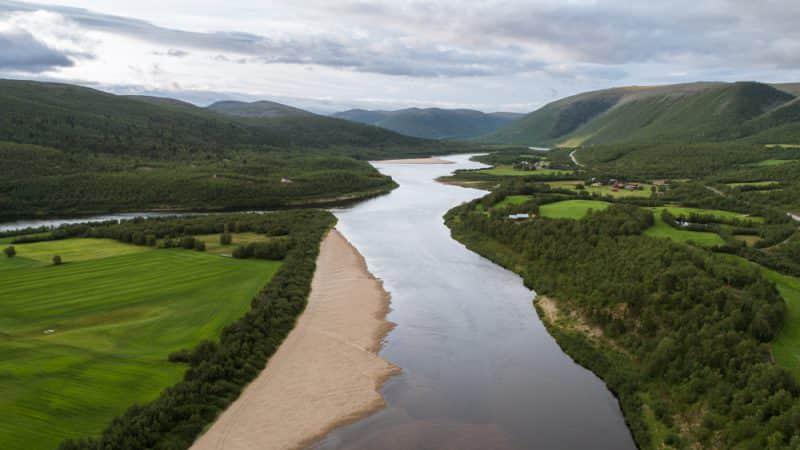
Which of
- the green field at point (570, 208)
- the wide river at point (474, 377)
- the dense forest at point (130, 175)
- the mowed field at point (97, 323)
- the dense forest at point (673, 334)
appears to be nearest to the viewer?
the dense forest at point (673, 334)

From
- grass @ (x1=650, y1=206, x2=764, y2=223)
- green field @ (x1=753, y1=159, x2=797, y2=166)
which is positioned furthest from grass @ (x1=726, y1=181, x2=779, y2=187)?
grass @ (x1=650, y1=206, x2=764, y2=223)

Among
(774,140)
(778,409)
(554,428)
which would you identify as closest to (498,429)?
(554,428)

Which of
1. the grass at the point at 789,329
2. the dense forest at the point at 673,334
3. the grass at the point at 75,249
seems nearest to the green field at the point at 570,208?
the dense forest at the point at 673,334

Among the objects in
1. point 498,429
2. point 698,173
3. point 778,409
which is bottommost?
point 498,429

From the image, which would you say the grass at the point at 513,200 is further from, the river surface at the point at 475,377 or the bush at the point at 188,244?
the bush at the point at 188,244

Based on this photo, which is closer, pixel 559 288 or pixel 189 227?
pixel 559 288

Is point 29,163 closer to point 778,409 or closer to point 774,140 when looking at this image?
point 778,409

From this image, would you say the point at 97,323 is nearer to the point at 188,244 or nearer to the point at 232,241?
the point at 188,244
